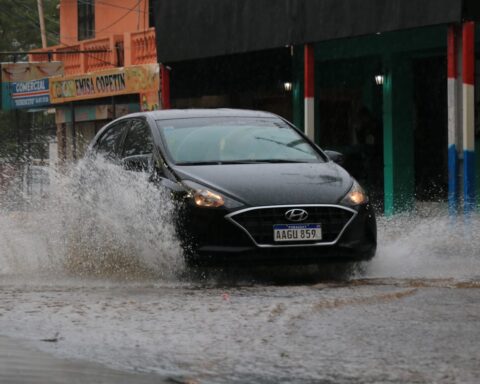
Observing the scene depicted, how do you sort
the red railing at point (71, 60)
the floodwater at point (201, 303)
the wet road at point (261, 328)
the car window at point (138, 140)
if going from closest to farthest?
the wet road at point (261, 328) → the floodwater at point (201, 303) → the car window at point (138, 140) → the red railing at point (71, 60)

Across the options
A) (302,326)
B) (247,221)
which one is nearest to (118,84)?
(247,221)

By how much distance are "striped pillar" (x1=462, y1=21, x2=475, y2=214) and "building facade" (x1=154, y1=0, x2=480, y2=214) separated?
0.01 meters

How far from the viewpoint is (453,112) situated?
54.3 ft

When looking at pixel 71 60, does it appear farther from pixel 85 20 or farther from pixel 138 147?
pixel 138 147

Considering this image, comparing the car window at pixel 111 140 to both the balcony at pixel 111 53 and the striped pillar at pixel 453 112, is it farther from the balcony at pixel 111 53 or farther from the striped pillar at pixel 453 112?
the balcony at pixel 111 53

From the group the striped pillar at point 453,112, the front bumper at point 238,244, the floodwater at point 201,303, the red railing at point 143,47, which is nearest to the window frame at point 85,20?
the red railing at point 143,47

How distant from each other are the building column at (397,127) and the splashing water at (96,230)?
10.0 m

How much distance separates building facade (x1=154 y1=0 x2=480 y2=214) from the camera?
16578mm

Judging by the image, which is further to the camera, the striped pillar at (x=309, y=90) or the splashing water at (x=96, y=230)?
the striped pillar at (x=309, y=90)

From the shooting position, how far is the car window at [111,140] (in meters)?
11.9

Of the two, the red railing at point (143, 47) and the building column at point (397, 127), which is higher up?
the red railing at point (143, 47)

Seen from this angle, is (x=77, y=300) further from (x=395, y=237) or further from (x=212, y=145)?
(x=395, y=237)

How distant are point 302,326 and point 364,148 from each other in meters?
16.1

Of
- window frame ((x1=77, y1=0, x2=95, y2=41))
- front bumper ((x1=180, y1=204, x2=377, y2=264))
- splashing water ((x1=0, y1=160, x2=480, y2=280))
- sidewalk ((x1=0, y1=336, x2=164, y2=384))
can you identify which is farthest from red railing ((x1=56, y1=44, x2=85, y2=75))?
sidewalk ((x1=0, y1=336, x2=164, y2=384))
